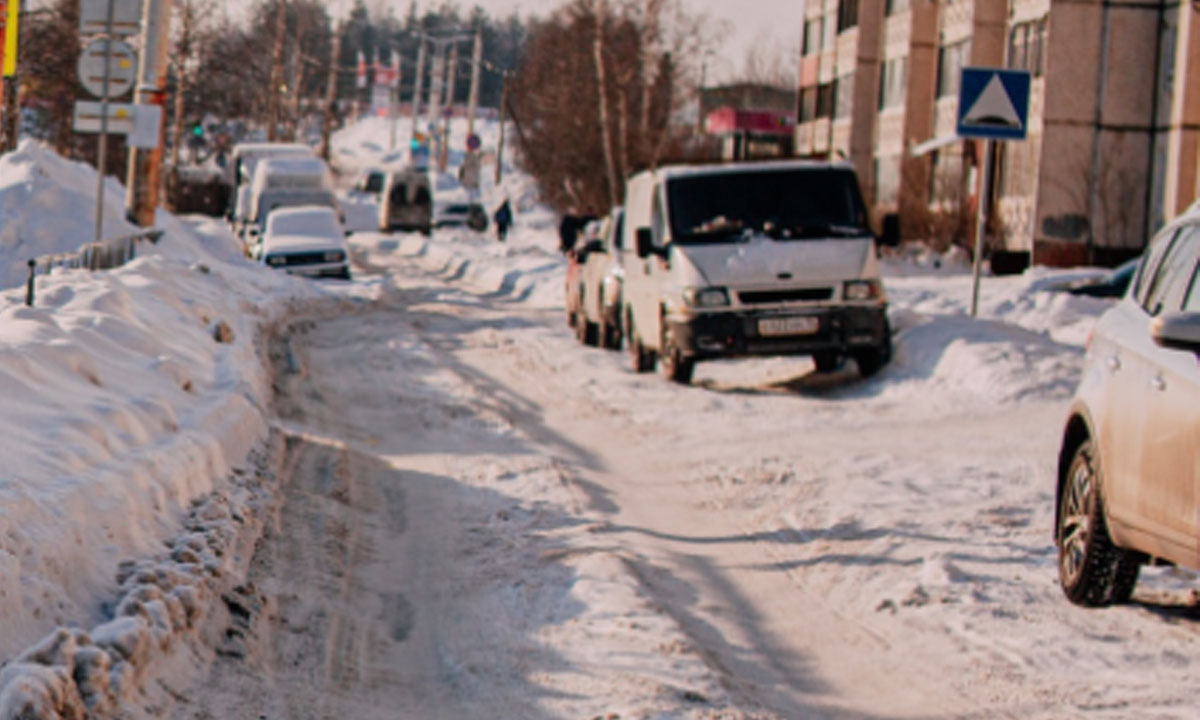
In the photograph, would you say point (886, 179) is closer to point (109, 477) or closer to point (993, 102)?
point (993, 102)

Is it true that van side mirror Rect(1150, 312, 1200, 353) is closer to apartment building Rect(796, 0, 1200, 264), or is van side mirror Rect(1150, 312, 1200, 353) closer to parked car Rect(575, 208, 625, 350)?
parked car Rect(575, 208, 625, 350)

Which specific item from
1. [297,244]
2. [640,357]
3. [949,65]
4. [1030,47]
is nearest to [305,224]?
[297,244]

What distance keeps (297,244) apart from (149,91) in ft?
20.7

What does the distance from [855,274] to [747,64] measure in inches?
4648

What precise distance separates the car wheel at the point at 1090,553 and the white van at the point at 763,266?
8.59 meters

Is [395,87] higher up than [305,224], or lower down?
higher up

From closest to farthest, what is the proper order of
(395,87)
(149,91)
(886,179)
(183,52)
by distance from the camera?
1. (149,91)
2. (886,179)
3. (183,52)
4. (395,87)

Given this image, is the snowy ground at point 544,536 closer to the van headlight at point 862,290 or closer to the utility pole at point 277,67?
the van headlight at point 862,290

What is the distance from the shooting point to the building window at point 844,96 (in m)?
64.6

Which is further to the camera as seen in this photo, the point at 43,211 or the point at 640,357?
the point at 43,211

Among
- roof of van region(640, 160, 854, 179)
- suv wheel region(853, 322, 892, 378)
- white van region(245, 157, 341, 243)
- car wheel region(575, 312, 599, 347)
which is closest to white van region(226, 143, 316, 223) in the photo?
white van region(245, 157, 341, 243)

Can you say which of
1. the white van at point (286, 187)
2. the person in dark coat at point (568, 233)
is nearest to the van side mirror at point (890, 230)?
the person in dark coat at point (568, 233)

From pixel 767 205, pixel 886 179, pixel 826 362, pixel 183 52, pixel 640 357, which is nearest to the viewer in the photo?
pixel 767 205

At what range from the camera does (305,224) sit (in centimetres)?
3550
